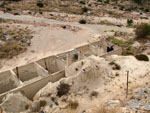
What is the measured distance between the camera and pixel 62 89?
12031 millimetres

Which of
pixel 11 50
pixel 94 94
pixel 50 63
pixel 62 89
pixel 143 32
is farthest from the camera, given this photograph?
pixel 143 32

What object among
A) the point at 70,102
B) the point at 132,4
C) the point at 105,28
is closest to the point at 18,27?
the point at 105,28

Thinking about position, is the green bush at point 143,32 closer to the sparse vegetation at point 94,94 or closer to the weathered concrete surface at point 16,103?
the sparse vegetation at point 94,94

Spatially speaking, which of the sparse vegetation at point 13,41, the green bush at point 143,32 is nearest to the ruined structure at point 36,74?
the sparse vegetation at point 13,41

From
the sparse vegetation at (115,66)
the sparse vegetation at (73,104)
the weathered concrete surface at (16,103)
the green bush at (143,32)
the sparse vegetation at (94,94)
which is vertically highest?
the green bush at (143,32)

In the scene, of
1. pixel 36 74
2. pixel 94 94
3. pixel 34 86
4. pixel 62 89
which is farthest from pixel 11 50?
pixel 94 94

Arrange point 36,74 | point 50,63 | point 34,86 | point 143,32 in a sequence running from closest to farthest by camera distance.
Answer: point 34,86, point 36,74, point 50,63, point 143,32

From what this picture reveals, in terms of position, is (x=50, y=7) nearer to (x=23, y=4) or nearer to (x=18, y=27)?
(x=23, y=4)

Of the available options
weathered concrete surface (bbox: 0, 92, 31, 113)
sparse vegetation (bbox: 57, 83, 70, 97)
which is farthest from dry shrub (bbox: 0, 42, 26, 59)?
sparse vegetation (bbox: 57, 83, 70, 97)

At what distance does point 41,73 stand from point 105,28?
70.4ft

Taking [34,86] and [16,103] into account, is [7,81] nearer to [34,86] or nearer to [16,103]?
[34,86]

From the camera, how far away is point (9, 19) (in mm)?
37531

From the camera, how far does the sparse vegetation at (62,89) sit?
11.8m

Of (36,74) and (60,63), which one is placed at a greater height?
(60,63)
